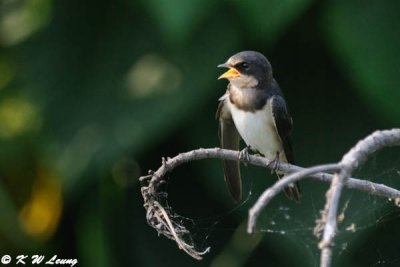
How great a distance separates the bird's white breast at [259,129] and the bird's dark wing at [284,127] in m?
0.01

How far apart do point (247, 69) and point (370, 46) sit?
0.37m

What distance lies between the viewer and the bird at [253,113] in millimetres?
2064

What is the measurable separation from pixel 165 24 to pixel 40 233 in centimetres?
79

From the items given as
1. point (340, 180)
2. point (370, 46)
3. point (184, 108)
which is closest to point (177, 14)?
point (184, 108)

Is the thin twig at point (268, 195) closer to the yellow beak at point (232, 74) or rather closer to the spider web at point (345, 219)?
the yellow beak at point (232, 74)

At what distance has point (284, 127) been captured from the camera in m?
2.17

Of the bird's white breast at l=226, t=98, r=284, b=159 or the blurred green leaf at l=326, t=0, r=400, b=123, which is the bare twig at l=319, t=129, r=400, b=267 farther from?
the blurred green leaf at l=326, t=0, r=400, b=123

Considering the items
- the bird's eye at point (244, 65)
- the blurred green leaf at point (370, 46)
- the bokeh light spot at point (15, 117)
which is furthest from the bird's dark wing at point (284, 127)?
the bokeh light spot at point (15, 117)

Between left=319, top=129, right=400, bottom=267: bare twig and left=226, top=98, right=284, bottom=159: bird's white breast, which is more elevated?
left=319, top=129, right=400, bottom=267: bare twig

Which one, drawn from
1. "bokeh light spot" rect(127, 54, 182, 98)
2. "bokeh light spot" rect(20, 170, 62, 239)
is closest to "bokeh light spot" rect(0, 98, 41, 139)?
"bokeh light spot" rect(20, 170, 62, 239)

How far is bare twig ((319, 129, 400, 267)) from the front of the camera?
97 centimetres

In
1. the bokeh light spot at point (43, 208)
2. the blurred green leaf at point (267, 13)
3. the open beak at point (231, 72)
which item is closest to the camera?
the open beak at point (231, 72)

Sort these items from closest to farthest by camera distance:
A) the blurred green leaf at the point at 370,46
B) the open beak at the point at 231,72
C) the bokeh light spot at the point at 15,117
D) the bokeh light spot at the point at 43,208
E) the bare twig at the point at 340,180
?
the bare twig at the point at 340,180
the open beak at the point at 231,72
the blurred green leaf at the point at 370,46
the bokeh light spot at the point at 15,117
the bokeh light spot at the point at 43,208

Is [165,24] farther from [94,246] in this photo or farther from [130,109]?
[94,246]
